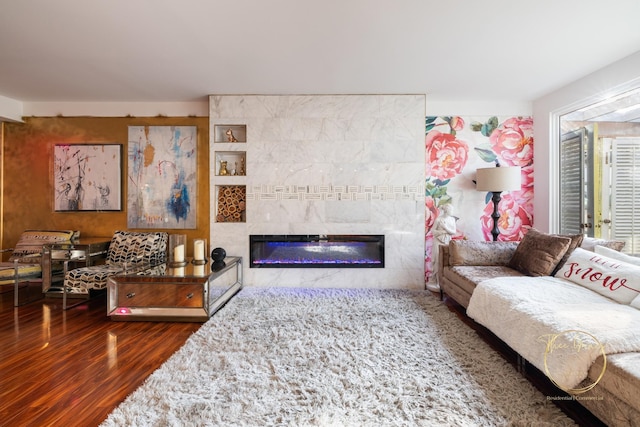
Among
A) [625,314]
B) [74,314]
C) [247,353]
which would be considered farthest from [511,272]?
[74,314]

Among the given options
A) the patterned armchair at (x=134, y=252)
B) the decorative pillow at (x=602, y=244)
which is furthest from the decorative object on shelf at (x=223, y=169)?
the decorative pillow at (x=602, y=244)

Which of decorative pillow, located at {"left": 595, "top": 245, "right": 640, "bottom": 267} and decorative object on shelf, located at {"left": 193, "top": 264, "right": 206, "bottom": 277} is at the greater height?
decorative pillow, located at {"left": 595, "top": 245, "right": 640, "bottom": 267}

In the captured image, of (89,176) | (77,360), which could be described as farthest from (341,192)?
(89,176)

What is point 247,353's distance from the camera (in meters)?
2.14

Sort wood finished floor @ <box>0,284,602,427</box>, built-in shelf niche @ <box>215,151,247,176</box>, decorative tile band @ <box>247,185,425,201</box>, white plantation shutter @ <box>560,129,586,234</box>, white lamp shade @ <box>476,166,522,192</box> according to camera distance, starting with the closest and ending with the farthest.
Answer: wood finished floor @ <box>0,284,602,427</box>
white plantation shutter @ <box>560,129,586,234</box>
white lamp shade @ <box>476,166,522,192</box>
decorative tile band @ <box>247,185,425,201</box>
built-in shelf niche @ <box>215,151,247,176</box>

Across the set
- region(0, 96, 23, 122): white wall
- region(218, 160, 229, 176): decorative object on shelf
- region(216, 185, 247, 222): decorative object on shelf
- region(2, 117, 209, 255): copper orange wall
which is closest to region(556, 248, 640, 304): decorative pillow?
region(216, 185, 247, 222): decorative object on shelf

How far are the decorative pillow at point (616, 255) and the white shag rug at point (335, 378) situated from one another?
1208 millimetres

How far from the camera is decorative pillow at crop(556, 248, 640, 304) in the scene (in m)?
1.98

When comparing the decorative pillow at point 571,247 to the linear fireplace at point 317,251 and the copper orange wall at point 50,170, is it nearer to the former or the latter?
the linear fireplace at point 317,251

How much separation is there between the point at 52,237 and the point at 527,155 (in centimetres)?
611

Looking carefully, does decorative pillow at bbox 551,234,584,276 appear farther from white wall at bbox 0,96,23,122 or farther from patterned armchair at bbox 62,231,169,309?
white wall at bbox 0,96,23,122

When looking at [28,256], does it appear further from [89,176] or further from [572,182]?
[572,182]

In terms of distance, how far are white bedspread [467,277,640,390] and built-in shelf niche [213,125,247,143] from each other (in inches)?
126

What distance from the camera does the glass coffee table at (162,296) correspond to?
9.11ft
